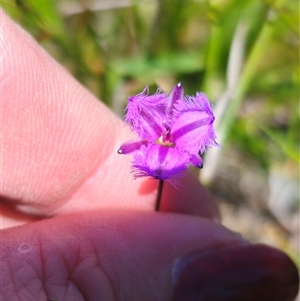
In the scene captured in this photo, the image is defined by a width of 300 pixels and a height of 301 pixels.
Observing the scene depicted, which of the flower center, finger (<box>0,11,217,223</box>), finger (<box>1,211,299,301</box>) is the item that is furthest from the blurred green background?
the flower center

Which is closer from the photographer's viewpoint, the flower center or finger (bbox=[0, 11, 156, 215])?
the flower center

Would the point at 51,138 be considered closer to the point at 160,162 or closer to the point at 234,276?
the point at 160,162

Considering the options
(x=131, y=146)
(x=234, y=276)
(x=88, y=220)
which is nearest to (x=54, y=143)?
(x=88, y=220)

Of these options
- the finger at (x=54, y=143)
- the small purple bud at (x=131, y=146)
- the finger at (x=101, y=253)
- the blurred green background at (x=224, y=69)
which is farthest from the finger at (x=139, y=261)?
the blurred green background at (x=224, y=69)


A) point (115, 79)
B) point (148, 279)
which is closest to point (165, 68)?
point (115, 79)

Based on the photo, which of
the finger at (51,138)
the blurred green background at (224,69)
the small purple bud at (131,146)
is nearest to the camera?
the small purple bud at (131,146)

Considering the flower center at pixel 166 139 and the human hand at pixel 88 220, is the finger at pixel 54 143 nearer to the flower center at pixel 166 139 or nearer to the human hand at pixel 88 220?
the human hand at pixel 88 220

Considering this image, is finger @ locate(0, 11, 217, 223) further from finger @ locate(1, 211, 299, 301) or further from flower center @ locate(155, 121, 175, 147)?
flower center @ locate(155, 121, 175, 147)
